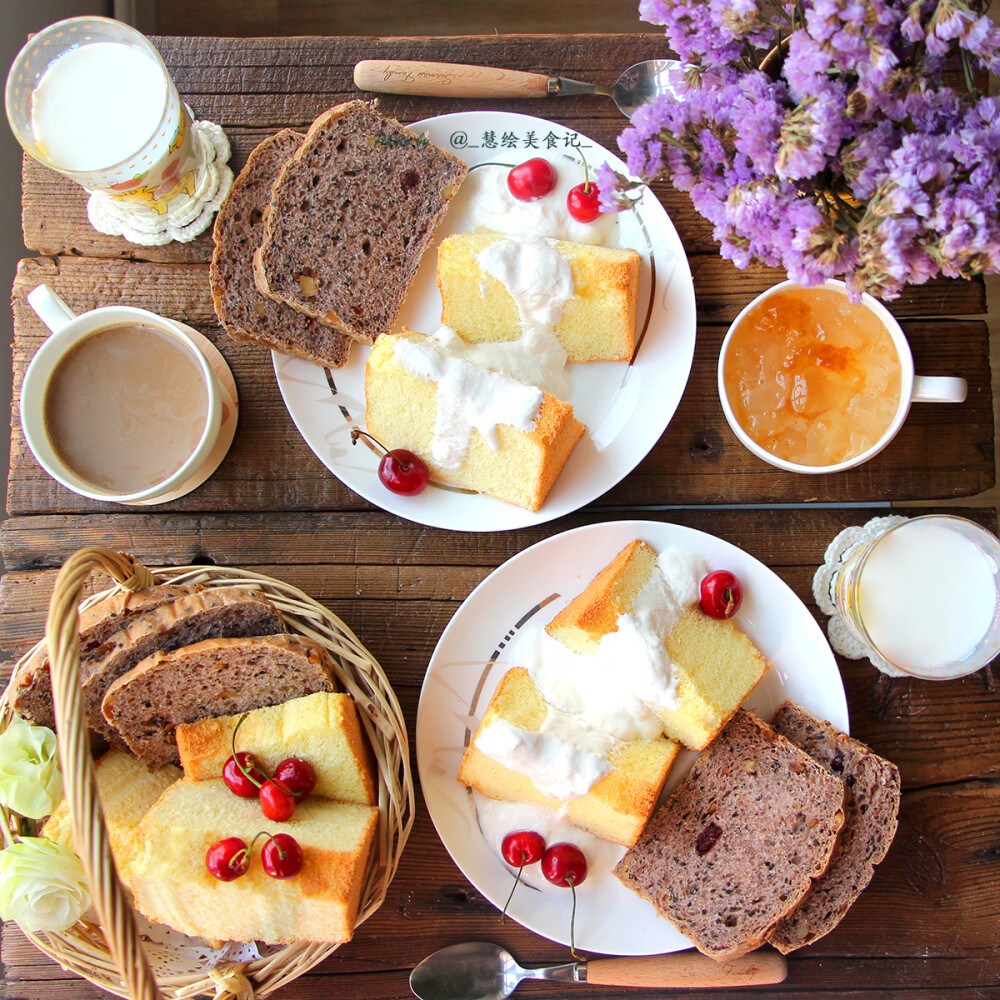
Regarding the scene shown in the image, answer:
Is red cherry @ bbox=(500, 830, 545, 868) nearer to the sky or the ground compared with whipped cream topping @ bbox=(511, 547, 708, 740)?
nearer to the ground

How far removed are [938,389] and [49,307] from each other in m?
1.89

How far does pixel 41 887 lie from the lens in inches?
60.7

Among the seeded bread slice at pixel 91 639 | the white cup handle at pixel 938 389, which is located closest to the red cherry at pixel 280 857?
the seeded bread slice at pixel 91 639

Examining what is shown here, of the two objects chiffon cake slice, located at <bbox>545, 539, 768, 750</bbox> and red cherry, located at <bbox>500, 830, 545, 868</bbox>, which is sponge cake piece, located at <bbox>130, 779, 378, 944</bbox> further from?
chiffon cake slice, located at <bbox>545, 539, 768, 750</bbox>

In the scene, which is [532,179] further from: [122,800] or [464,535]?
[122,800]

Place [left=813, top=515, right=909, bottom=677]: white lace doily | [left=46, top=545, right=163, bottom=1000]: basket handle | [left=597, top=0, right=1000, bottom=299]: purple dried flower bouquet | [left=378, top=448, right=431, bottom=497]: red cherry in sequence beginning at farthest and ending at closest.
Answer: [left=813, top=515, right=909, bottom=677]: white lace doily
[left=378, top=448, right=431, bottom=497]: red cherry
[left=46, top=545, right=163, bottom=1000]: basket handle
[left=597, top=0, right=1000, bottom=299]: purple dried flower bouquet

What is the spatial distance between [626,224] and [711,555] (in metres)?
0.79

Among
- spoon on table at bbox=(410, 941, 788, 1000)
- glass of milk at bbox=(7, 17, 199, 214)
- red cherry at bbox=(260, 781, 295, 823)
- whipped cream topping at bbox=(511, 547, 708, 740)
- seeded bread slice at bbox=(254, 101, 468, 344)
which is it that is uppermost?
glass of milk at bbox=(7, 17, 199, 214)

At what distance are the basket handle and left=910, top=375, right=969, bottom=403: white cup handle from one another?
5.47 ft

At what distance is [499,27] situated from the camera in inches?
111

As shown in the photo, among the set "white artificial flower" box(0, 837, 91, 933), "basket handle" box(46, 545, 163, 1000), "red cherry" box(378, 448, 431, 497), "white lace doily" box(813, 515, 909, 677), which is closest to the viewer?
"basket handle" box(46, 545, 163, 1000)

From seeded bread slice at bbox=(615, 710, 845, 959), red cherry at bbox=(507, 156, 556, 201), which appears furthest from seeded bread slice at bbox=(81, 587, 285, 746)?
red cherry at bbox=(507, 156, 556, 201)

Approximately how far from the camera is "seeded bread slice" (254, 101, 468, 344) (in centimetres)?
190

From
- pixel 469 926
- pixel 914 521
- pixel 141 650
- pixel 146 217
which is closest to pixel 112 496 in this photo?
pixel 141 650
